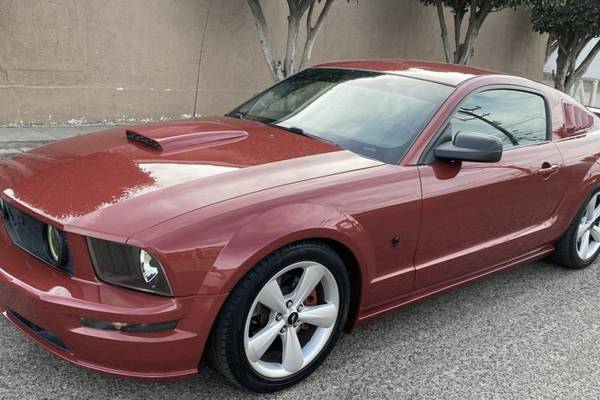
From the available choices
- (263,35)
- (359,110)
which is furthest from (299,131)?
(263,35)

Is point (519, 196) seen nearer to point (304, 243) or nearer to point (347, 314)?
point (347, 314)

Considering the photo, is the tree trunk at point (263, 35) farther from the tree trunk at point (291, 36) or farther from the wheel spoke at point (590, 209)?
the wheel spoke at point (590, 209)

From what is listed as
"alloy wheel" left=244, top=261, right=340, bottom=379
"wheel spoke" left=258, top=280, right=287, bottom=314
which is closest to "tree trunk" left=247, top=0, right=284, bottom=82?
"alloy wheel" left=244, top=261, right=340, bottom=379

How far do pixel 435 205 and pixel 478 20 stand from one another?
8.32 metres

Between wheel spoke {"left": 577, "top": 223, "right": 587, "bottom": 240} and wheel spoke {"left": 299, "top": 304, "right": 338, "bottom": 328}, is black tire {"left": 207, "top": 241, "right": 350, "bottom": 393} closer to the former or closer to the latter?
wheel spoke {"left": 299, "top": 304, "right": 338, "bottom": 328}

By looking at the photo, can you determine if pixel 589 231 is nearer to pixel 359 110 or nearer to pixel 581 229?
pixel 581 229

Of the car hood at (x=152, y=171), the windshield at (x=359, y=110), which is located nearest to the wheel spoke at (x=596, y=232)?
the windshield at (x=359, y=110)

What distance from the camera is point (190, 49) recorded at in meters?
8.72

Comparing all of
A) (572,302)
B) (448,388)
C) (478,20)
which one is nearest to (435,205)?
(448,388)

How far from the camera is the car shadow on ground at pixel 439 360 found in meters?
2.57

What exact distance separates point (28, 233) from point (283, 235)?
3.67ft

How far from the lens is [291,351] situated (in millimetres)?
2578

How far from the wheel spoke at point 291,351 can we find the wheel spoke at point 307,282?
143mm

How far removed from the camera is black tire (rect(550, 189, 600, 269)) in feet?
13.6
